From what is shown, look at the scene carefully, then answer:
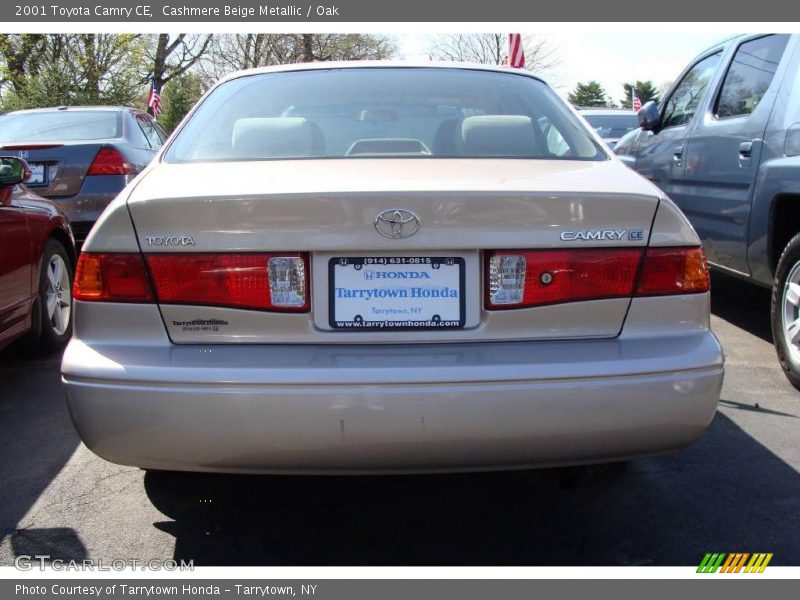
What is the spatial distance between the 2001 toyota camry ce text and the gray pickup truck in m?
2.10

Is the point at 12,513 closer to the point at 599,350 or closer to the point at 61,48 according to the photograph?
the point at 599,350

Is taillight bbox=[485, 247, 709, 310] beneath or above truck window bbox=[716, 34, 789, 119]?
beneath

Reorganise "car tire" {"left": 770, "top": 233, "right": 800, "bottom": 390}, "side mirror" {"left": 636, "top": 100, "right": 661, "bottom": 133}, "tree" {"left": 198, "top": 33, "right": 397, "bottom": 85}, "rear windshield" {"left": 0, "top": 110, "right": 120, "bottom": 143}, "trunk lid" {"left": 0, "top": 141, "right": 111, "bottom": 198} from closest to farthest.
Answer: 1. "car tire" {"left": 770, "top": 233, "right": 800, "bottom": 390}
2. "side mirror" {"left": 636, "top": 100, "right": 661, "bottom": 133}
3. "trunk lid" {"left": 0, "top": 141, "right": 111, "bottom": 198}
4. "rear windshield" {"left": 0, "top": 110, "right": 120, "bottom": 143}
5. "tree" {"left": 198, "top": 33, "right": 397, "bottom": 85}

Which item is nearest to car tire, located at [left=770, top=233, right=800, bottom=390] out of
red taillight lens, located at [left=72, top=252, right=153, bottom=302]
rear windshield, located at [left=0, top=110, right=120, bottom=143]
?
red taillight lens, located at [left=72, top=252, right=153, bottom=302]

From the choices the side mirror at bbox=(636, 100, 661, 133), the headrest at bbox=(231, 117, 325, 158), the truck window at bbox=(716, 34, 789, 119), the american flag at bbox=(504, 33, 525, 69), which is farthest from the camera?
the american flag at bbox=(504, 33, 525, 69)

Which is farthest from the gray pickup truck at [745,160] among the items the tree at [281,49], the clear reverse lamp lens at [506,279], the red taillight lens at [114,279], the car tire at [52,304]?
the tree at [281,49]

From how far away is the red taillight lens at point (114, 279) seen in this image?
7.53 feet

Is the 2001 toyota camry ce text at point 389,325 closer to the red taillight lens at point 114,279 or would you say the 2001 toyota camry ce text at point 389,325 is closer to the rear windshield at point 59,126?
the red taillight lens at point 114,279

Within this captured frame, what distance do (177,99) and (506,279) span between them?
2907 cm

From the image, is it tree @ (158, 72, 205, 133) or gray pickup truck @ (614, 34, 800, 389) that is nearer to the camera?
gray pickup truck @ (614, 34, 800, 389)

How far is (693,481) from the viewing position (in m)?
3.05

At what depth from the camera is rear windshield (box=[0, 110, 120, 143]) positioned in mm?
7094

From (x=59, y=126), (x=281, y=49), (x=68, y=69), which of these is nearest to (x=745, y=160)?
(x=59, y=126)

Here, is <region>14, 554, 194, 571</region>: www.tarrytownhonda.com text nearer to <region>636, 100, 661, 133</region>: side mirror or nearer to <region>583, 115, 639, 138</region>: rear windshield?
<region>636, 100, 661, 133</region>: side mirror
